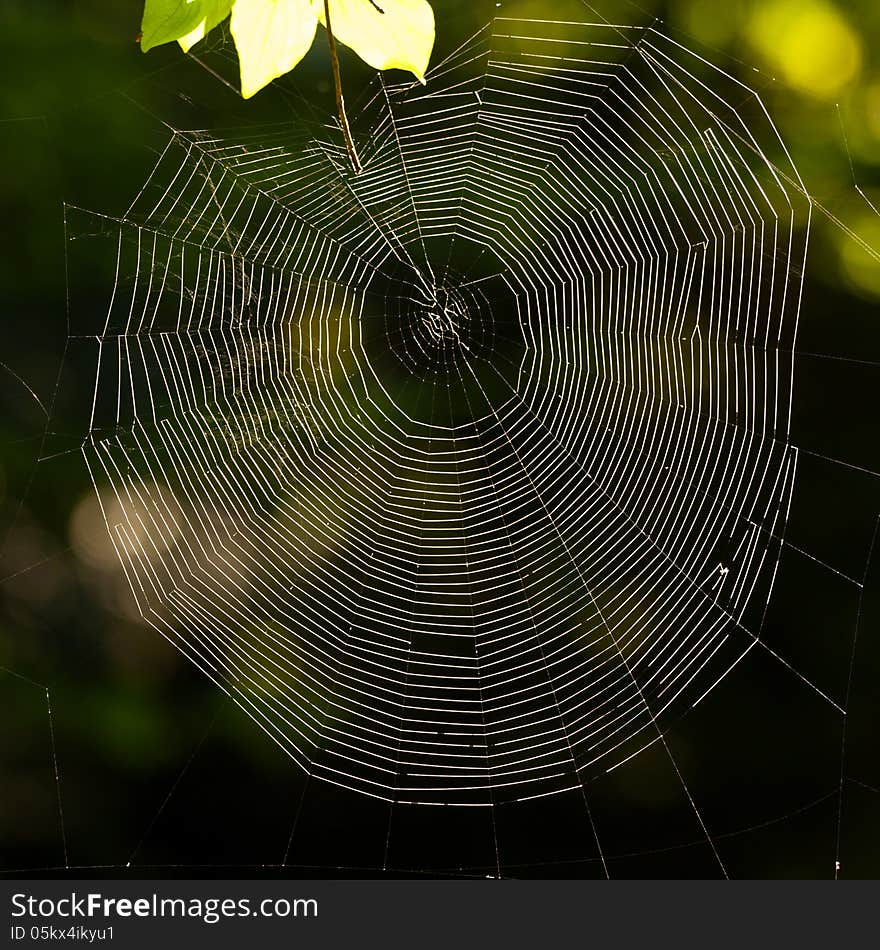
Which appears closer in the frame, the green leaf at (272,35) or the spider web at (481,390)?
the green leaf at (272,35)

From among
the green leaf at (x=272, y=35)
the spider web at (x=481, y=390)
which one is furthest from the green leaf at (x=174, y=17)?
the spider web at (x=481, y=390)

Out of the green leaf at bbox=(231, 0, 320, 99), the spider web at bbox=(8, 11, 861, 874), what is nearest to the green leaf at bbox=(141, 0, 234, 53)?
the green leaf at bbox=(231, 0, 320, 99)

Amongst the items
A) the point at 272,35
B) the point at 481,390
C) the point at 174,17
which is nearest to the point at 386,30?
the point at 272,35

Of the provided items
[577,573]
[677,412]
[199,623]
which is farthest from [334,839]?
[677,412]

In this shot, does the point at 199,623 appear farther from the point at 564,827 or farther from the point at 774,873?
the point at 774,873

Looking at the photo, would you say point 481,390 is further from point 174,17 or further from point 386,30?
point 174,17

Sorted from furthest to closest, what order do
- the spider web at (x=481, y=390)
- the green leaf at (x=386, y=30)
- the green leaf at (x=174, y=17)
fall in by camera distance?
the spider web at (x=481, y=390)
the green leaf at (x=386, y=30)
the green leaf at (x=174, y=17)

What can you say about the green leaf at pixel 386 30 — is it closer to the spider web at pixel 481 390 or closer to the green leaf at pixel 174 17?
the green leaf at pixel 174 17
